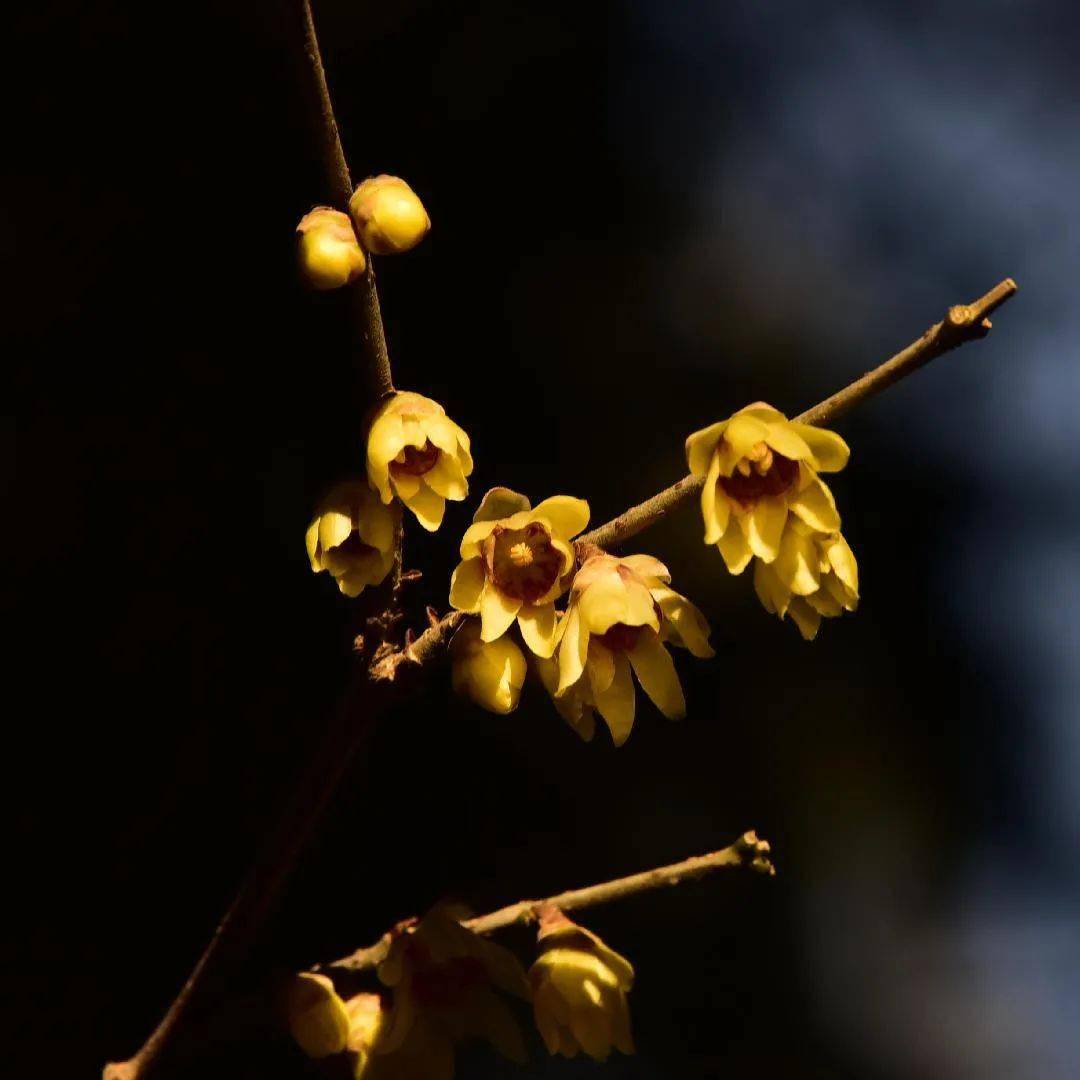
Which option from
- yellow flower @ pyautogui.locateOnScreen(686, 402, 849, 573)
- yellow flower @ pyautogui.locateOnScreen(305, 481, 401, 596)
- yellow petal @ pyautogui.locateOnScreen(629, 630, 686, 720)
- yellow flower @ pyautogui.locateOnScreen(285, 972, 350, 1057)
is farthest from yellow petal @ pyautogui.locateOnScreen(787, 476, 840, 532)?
yellow flower @ pyautogui.locateOnScreen(285, 972, 350, 1057)

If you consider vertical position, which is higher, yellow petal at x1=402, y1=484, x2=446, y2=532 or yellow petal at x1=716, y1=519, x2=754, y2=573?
yellow petal at x1=402, y1=484, x2=446, y2=532

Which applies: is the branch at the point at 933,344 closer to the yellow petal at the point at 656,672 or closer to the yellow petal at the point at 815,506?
the yellow petal at the point at 815,506

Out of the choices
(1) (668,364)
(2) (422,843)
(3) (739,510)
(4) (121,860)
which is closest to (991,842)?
(1) (668,364)

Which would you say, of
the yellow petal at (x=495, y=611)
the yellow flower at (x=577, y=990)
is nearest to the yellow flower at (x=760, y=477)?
the yellow petal at (x=495, y=611)

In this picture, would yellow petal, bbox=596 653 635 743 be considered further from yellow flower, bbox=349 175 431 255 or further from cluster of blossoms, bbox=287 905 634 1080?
yellow flower, bbox=349 175 431 255

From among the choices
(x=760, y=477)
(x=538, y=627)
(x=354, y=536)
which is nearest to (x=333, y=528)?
(x=354, y=536)

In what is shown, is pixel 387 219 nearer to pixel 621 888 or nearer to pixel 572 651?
pixel 572 651

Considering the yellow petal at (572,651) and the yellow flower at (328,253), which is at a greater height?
the yellow flower at (328,253)
